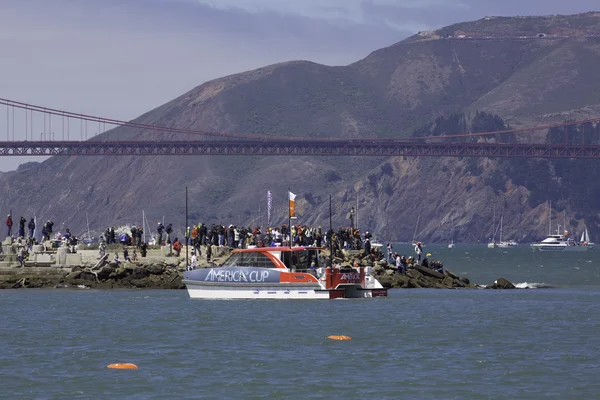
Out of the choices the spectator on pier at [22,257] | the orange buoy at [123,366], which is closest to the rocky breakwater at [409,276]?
the spectator on pier at [22,257]

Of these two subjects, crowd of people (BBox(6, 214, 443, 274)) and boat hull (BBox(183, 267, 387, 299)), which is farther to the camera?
crowd of people (BBox(6, 214, 443, 274))

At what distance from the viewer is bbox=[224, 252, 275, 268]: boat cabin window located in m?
49.9

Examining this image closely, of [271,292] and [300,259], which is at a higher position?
[300,259]

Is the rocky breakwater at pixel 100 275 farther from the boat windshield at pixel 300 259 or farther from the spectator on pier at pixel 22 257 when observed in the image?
the boat windshield at pixel 300 259

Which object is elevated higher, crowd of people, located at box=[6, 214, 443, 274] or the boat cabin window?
crowd of people, located at box=[6, 214, 443, 274]

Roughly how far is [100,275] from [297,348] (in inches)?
1102

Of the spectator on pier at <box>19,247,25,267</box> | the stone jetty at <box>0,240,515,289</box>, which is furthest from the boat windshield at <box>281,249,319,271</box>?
the spectator on pier at <box>19,247,25,267</box>

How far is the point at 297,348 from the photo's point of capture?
36.0m

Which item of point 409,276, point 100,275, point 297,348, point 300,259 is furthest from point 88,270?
point 297,348

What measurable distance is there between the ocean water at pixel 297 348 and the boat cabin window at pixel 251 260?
1.60m

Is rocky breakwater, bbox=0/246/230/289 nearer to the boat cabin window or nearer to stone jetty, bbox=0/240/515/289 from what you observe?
stone jetty, bbox=0/240/515/289

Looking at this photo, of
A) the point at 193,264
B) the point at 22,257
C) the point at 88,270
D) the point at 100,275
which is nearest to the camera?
the point at 193,264

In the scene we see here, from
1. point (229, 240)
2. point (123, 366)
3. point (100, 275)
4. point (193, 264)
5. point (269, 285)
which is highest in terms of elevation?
point (229, 240)

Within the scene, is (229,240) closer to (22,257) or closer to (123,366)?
(22,257)
